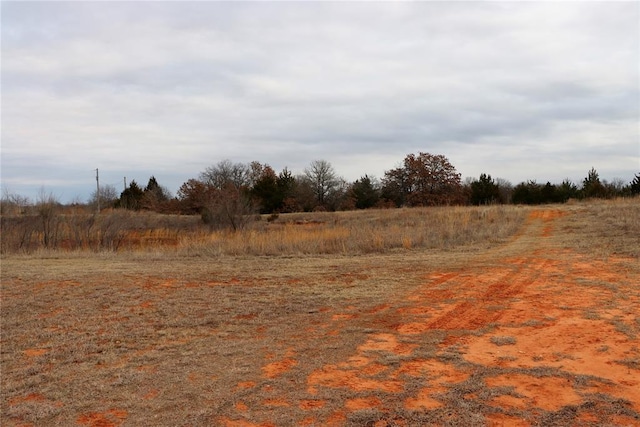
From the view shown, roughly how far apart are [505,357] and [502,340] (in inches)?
21.4

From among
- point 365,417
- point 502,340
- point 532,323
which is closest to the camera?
point 365,417

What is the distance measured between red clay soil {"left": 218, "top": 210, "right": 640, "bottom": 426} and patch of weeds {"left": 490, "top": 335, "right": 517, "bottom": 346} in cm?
1

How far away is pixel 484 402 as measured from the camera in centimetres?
389

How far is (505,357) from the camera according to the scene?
16.1 ft

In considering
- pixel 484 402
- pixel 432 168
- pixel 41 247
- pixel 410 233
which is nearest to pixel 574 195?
pixel 432 168

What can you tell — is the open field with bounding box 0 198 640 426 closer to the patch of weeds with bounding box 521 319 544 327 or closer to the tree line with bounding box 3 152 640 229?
the patch of weeds with bounding box 521 319 544 327

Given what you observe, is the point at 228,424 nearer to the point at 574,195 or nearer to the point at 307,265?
the point at 307,265

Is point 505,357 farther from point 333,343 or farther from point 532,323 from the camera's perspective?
point 333,343

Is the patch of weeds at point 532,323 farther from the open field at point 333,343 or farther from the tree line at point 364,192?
the tree line at point 364,192

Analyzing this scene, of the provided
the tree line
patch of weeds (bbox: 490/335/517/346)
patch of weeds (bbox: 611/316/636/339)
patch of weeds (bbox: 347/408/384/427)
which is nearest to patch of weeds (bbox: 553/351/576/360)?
patch of weeds (bbox: 490/335/517/346)

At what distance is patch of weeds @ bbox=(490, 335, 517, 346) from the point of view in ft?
17.5

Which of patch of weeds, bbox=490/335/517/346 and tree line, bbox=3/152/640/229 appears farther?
tree line, bbox=3/152/640/229

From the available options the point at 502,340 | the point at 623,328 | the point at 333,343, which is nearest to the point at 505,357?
the point at 502,340

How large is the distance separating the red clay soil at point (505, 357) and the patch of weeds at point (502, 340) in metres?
0.01
